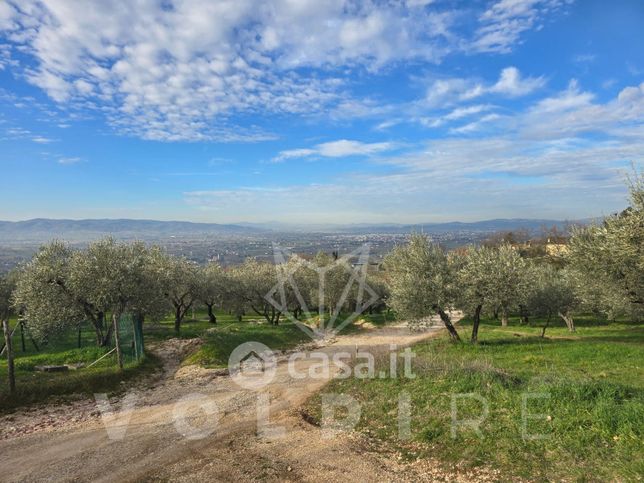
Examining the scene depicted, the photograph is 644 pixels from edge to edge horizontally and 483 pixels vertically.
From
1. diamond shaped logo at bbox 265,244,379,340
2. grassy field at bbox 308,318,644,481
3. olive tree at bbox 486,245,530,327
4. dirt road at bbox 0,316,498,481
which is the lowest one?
diamond shaped logo at bbox 265,244,379,340

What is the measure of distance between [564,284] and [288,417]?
36446 millimetres

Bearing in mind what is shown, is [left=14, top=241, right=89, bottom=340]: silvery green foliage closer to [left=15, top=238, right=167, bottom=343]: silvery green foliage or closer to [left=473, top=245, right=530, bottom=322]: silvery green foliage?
[left=15, top=238, right=167, bottom=343]: silvery green foliage

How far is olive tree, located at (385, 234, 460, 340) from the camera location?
29.8 m

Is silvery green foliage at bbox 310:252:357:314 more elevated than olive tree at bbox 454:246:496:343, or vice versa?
olive tree at bbox 454:246:496:343

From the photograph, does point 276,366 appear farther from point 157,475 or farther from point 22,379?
point 157,475

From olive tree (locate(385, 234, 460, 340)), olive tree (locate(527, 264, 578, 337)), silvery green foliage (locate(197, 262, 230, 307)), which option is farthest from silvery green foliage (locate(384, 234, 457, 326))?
silvery green foliage (locate(197, 262, 230, 307))

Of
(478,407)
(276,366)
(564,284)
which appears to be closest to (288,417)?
(478,407)

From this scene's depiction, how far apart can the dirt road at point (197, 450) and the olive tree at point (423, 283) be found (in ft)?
48.7

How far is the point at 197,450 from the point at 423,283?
21.4 meters

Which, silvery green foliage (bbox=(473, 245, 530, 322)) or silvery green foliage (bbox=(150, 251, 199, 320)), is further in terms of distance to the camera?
silvery green foliage (bbox=(150, 251, 199, 320))

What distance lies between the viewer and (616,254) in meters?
19.6

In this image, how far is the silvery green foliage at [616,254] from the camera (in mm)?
18375

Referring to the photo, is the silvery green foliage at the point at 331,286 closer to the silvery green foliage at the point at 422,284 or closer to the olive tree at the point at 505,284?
the silvery green foliage at the point at 422,284

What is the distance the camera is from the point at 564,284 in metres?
40.5
